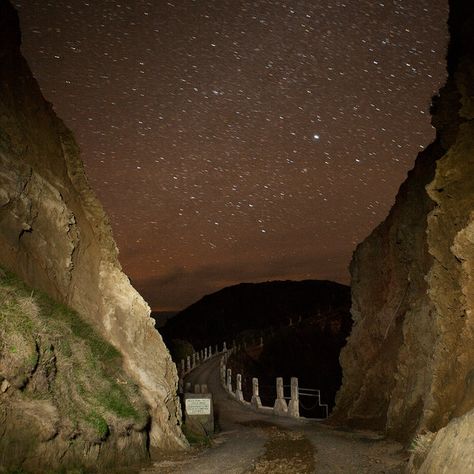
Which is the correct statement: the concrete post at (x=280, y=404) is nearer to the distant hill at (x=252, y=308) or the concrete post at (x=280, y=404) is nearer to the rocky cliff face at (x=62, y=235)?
the rocky cliff face at (x=62, y=235)

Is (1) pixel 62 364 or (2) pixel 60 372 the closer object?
(2) pixel 60 372

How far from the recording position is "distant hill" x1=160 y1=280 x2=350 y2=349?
91062 millimetres

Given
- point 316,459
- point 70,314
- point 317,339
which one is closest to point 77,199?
point 70,314

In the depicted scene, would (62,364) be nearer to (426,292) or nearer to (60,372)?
(60,372)

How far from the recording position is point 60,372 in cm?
900

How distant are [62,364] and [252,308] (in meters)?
104

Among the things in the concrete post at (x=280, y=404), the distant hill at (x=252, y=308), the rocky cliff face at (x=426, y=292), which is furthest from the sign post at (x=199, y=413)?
the distant hill at (x=252, y=308)

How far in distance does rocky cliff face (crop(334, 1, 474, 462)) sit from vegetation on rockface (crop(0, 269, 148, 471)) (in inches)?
258

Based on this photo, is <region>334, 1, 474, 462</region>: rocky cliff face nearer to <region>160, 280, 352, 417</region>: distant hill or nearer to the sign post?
the sign post

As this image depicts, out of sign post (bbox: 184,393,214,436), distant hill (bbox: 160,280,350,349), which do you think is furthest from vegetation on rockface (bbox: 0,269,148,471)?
distant hill (bbox: 160,280,350,349)

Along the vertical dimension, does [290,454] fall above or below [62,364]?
below

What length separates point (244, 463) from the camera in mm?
10398

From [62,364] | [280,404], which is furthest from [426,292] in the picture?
[62,364]

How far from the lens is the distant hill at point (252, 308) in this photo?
9106 cm
